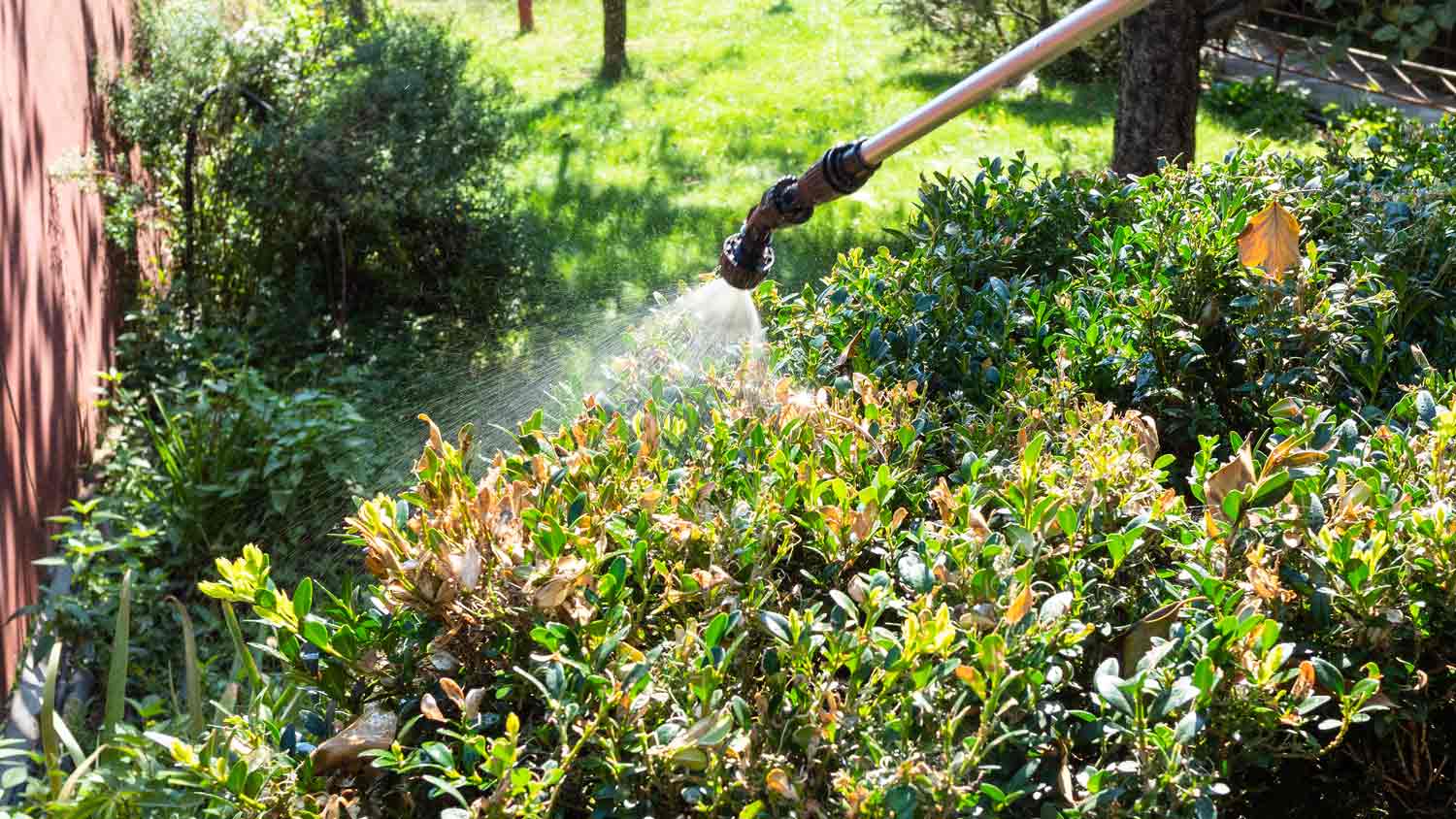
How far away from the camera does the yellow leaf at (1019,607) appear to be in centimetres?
157

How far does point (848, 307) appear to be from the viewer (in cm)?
277

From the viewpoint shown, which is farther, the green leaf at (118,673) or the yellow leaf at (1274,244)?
the green leaf at (118,673)

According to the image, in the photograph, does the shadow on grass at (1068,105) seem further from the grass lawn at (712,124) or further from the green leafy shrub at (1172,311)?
the green leafy shrub at (1172,311)

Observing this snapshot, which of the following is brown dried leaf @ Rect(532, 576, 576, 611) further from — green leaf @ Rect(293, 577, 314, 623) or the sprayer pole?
the sprayer pole

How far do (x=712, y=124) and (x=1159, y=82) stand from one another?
13.1ft

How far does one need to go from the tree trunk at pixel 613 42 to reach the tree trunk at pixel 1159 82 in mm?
5113

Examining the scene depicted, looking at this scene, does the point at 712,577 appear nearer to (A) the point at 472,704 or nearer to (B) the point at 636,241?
(A) the point at 472,704

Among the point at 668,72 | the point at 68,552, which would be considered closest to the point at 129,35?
the point at 68,552

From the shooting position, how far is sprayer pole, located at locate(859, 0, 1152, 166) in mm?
2482

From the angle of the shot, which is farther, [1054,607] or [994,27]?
[994,27]

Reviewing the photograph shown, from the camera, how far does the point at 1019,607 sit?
61.9 inches

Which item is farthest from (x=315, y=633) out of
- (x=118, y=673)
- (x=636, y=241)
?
(x=636, y=241)

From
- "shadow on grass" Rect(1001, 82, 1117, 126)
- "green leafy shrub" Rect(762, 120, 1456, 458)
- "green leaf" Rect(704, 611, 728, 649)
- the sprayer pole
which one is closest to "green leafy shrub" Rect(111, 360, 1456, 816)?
"green leaf" Rect(704, 611, 728, 649)

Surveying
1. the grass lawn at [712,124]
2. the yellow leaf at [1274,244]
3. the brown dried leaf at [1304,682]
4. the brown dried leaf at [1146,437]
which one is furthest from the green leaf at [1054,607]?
the grass lawn at [712,124]
